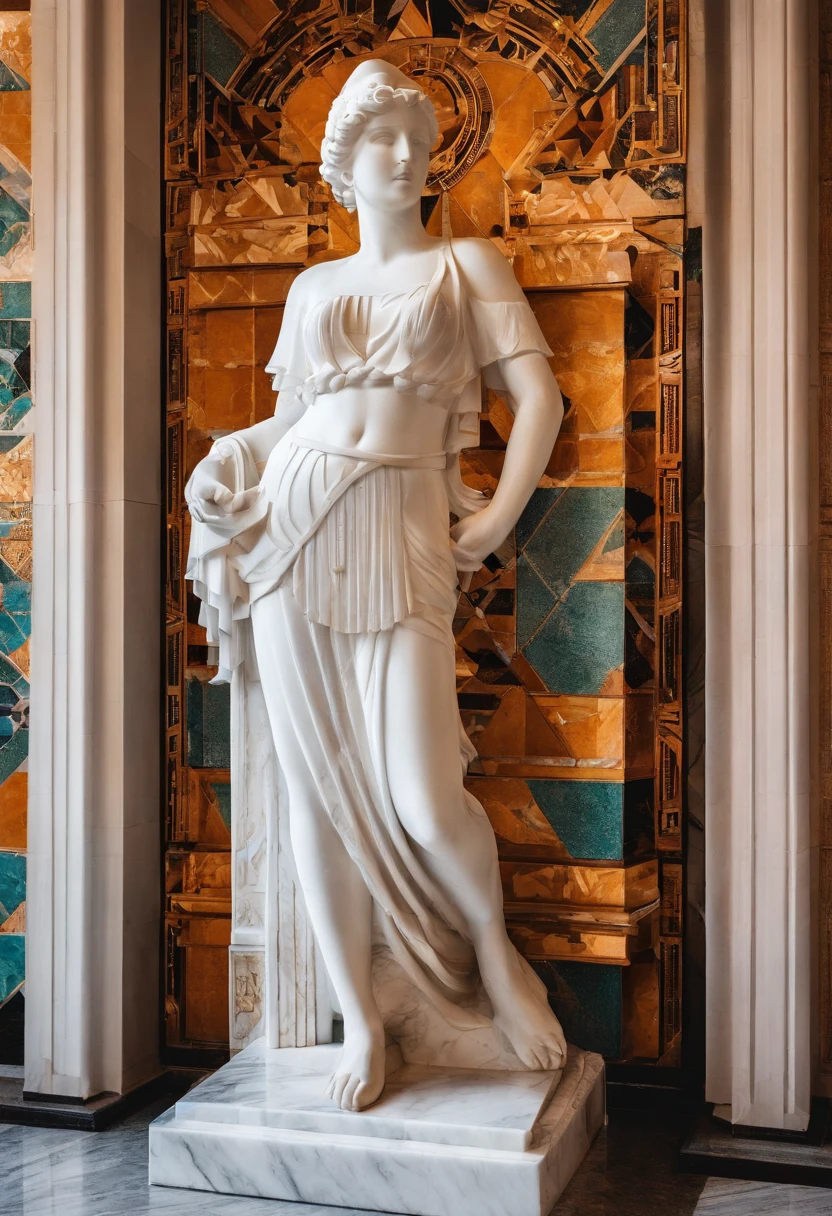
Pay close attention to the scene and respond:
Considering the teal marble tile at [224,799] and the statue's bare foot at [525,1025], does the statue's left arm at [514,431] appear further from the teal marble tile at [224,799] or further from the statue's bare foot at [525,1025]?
the teal marble tile at [224,799]

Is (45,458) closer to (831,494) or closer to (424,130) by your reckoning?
(424,130)

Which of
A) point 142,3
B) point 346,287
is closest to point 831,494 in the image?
point 346,287

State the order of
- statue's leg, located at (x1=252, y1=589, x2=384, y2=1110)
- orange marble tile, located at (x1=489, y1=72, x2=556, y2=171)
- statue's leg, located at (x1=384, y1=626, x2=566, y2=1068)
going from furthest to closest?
orange marble tile, located at (x1=489, y1=72, x2=556, y2=171) → statue's leg, located at (x1=252, y1=589, x2=384, y2=1110) → statue's leg, located at (x1=384, y1=626, x2=566, y2=1068)

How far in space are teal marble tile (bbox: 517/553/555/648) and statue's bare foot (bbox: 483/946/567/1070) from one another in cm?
99

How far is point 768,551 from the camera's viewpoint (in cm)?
339

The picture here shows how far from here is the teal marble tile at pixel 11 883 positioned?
4.07 meters

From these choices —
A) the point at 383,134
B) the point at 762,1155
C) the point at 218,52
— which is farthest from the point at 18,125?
the point at 762,1155

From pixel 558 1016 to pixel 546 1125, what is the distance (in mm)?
778

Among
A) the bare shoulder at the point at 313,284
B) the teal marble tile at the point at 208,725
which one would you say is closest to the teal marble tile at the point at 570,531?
the bare shoulder at the point at 313,284

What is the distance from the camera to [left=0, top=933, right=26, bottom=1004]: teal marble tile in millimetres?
4059

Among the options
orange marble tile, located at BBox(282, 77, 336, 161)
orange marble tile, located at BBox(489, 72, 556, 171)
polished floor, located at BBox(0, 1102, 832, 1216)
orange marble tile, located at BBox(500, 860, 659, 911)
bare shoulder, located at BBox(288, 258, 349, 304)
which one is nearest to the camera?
polished floor, located at BBox(0, 1102, 832, 1216)

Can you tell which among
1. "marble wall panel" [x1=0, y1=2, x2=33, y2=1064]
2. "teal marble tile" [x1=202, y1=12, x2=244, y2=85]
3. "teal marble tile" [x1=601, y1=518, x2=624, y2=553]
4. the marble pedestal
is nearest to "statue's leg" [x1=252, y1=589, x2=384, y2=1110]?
the marble pedestal

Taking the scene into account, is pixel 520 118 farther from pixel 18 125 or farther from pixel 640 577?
pixel 18 125

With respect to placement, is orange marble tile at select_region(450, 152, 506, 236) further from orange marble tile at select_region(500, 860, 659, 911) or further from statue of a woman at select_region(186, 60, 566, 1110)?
orange marble tile at select_region(500, 860, 659, 911)
